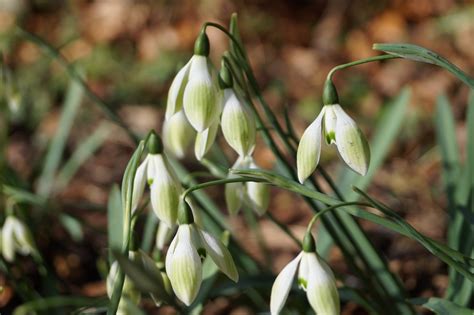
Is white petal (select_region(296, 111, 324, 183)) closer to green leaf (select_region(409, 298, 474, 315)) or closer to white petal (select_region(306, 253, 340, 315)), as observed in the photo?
white petal (select_region(306, 253, 340, 315))

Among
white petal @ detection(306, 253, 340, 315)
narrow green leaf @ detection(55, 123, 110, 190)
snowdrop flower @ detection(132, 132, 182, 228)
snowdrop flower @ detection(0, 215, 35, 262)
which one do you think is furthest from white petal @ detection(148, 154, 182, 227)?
narrow green leaf @ detection(55, 123, 110, 190)

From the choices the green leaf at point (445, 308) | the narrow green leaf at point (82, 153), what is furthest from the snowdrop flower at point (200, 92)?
the narrow green leaf at point (82, 153)

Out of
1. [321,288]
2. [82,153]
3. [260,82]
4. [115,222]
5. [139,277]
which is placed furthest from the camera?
[260,82]

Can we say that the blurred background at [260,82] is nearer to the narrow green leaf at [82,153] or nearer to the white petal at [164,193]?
the narrow green leaf at [82,153]

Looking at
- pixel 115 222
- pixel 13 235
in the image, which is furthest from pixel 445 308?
pixel 13 235

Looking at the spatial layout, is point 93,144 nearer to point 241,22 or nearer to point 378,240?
point 378,240

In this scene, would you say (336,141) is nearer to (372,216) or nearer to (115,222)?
(372,216)
